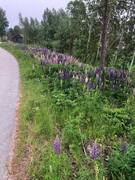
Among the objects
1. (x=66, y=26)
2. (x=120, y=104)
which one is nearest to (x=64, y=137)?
(x=120, y=104)

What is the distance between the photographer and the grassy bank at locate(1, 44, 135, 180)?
532cm

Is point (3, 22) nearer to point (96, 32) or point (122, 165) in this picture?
point (96, 32)

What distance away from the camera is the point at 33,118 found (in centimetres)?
838

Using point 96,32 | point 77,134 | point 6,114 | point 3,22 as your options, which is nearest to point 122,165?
point 77,134

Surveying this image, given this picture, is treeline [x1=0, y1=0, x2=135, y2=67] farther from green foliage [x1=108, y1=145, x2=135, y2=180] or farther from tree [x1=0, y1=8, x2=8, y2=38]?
tree [x1=0, y1=8, x2=8, y2=38]

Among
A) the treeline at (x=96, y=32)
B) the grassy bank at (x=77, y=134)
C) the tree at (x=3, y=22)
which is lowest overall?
the tree at (x=3, y=22)

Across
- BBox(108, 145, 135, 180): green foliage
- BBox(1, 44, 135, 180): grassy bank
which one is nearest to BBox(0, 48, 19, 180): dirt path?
BBox(1, 44, 135, 180): grassy bank

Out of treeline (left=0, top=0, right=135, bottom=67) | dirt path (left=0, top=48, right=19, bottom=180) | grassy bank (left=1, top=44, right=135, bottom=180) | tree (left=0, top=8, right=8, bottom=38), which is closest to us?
grassy bank (left=1, top=44, right=135, bottom=180)

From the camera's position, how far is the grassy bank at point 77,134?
5320 millimetres

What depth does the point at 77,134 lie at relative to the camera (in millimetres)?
6688

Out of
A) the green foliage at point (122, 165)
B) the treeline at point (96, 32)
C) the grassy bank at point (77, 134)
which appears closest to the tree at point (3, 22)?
the treeline at point (96, 32)

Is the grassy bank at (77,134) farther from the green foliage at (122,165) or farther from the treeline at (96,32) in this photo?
the treeline at (96,32)

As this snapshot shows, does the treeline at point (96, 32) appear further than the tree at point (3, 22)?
No

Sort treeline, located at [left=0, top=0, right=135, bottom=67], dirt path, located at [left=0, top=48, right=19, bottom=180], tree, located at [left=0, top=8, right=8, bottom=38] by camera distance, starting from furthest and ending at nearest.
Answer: tree, located at [left=0, top=8, right=8, bottom=38], treeline, located at [left=0, top=0, right=135, bottom=67], dirt path, located at [left=0, top=48, right=19, bottom=180]
